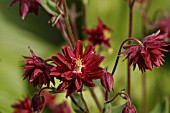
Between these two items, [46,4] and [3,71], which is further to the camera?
[3,71]

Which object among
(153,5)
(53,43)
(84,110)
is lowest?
(84,110)

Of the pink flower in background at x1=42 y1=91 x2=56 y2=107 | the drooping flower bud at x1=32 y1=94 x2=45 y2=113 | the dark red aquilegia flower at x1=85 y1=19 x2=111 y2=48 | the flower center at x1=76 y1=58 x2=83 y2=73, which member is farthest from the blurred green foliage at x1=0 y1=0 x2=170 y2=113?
the flower center at x1=76 y1=58 x2=83 y2=73

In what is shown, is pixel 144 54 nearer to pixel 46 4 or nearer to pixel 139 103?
pixel 46 4

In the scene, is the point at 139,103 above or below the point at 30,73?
above

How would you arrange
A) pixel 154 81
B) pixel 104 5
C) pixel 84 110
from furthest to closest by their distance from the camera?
1. pixel 104 5
2. pixel 154 81
3. pixel 84 110

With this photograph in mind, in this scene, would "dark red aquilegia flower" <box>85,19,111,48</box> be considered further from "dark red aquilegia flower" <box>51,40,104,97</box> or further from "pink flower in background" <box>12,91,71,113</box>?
"dark red aquilegia flower" <box>51,40,104,97</box>

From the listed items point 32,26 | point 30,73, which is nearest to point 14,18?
point 32,26
